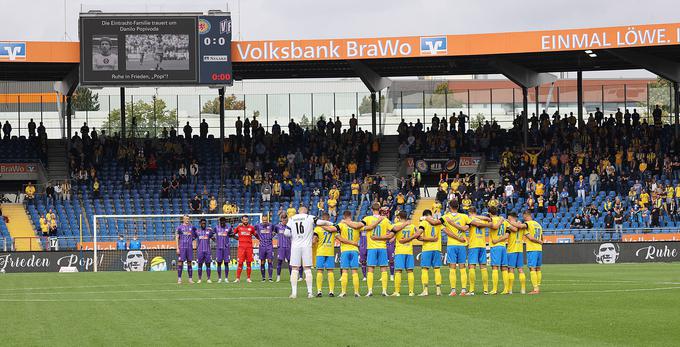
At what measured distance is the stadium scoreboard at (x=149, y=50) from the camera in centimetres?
4975

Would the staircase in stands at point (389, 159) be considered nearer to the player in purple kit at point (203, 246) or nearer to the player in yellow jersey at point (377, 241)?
the player in purple kit at point (203, 246)

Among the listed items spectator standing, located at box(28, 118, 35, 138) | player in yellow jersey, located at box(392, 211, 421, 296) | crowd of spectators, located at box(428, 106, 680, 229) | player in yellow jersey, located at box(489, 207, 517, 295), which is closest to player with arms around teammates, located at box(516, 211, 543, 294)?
player in yellow jersey, located at box(489, 207, 517, 295)

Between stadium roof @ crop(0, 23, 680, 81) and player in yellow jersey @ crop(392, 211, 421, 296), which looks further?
stadium roof @ crop(0, 23, 680, 81)

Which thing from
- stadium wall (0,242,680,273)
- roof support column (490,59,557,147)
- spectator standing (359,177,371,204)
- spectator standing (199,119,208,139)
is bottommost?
stadium wall (0,242,680,273)

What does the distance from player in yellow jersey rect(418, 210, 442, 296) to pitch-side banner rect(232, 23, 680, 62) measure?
90.5 feet

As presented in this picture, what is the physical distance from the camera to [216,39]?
50.3 m

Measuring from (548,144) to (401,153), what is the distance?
7424mm

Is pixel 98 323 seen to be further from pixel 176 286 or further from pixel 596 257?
pixel 596 257

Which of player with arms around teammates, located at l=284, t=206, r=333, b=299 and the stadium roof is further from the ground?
the stadium roof

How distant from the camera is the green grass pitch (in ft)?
52.5

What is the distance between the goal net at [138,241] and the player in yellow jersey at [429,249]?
58.3 ft

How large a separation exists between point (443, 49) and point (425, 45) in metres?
0.85

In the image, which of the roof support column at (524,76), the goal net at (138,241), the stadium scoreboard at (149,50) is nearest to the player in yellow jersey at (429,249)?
the goal net at (138,241)

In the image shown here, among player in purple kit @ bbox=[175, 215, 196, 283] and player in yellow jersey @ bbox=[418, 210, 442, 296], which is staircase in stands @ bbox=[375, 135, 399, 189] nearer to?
player in purple kit @ bbox=[175, 215, 196, 283]
